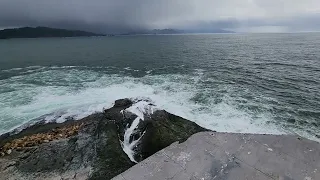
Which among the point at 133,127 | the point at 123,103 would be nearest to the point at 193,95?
the point at 123,103

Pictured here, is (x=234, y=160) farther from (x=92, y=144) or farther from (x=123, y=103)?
(x=123, y=103)

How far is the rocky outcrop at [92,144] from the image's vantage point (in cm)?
1120

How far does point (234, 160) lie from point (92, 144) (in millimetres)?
7943

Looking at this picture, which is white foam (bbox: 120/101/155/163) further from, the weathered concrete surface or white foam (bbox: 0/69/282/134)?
white foam (bbox: 0/69/282/134)

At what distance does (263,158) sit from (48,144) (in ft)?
38.1

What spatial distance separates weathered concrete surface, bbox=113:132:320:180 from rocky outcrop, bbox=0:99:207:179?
5.68ft

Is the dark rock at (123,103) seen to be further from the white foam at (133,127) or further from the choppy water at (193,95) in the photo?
the choppy water at (193,95)

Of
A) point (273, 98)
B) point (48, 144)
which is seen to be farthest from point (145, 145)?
point (273, 98)

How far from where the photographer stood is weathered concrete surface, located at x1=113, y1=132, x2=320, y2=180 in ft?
28.5

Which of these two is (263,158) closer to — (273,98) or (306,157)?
(306,157)

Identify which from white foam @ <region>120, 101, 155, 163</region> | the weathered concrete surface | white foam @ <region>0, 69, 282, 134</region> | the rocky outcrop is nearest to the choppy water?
white foam @ <region>0, 69, 282, 134</region>

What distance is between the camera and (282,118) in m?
20.0

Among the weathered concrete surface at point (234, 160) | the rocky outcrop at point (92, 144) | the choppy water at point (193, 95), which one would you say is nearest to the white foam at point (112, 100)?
the choppy water at point (193, 95)

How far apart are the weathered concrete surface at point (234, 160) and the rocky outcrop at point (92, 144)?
5.68 ft
